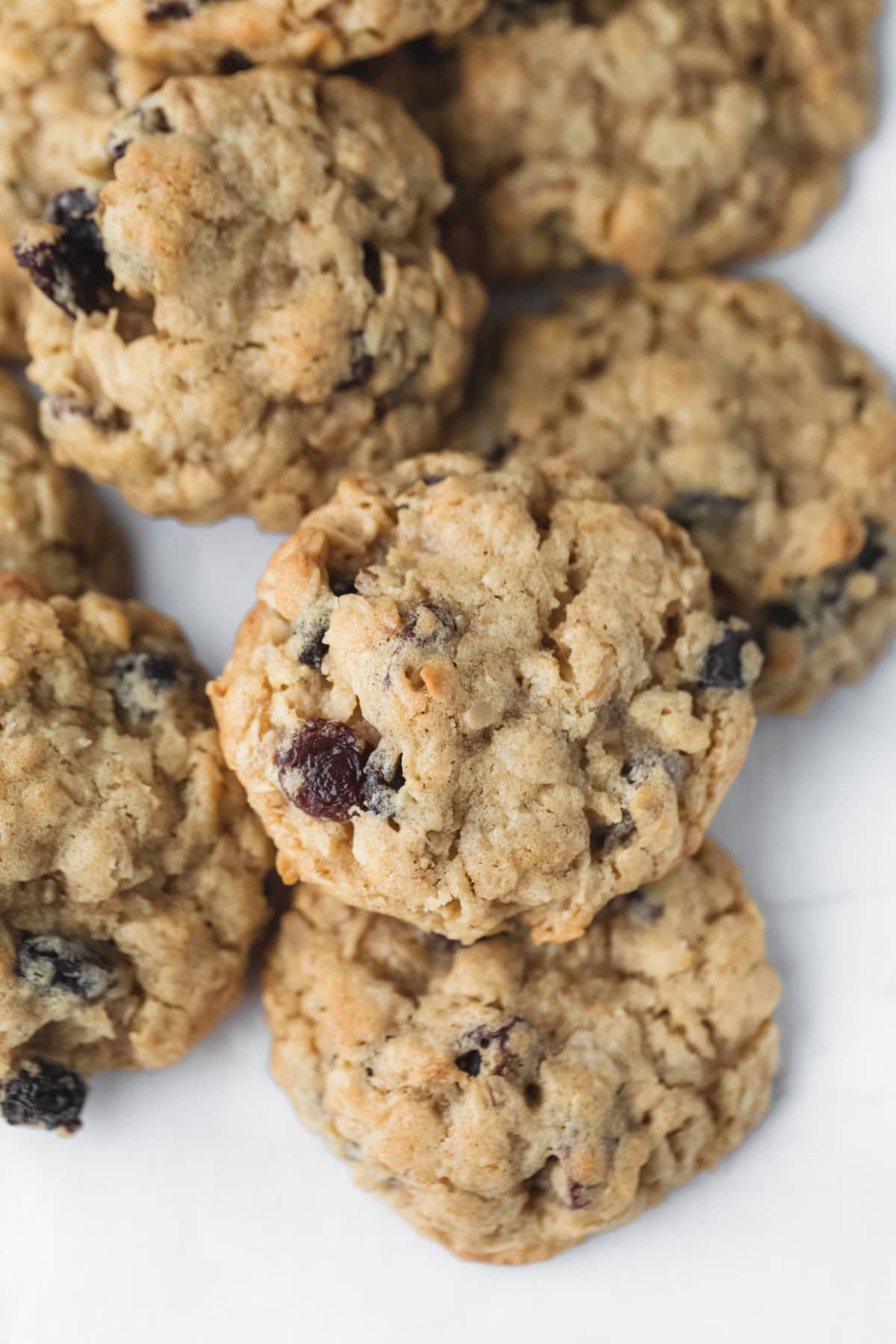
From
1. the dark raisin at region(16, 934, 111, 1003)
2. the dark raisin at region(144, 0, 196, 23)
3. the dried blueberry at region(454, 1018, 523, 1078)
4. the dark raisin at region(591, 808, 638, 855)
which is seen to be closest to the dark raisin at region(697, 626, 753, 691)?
the dark raisin at region(591, 808, 638, 855)

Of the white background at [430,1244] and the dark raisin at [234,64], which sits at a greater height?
the dark raisin at [234,64]

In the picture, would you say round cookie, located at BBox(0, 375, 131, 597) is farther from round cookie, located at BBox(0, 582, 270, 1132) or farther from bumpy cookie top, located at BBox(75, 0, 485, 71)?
bumpy cookie top, located at BBox(75, 0, 485, 71)

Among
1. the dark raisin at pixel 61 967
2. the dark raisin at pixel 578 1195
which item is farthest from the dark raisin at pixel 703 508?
the dark raisin at pixel 61 967

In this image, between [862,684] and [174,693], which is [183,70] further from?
[862,684]

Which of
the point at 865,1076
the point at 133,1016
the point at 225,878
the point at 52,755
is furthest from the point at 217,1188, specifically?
the point at 865,1076

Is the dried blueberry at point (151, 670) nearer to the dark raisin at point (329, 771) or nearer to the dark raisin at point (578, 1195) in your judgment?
the dark raisin at point (329, 771)

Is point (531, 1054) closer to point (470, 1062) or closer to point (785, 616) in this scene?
point (470, 1062)
